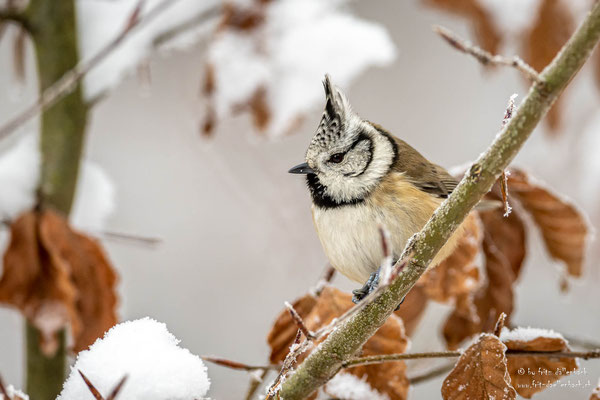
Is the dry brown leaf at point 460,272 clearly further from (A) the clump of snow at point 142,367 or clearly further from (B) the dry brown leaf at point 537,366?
(A) the clump of snow at point 142,367

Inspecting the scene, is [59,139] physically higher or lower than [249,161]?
higher

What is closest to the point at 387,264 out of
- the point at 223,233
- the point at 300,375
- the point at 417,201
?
the point at 300,375

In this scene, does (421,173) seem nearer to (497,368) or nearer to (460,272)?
(460,272)

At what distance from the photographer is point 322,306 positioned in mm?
920

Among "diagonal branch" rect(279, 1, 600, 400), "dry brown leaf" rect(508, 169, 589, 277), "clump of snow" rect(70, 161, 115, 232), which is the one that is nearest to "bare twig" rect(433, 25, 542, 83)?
"diagonal branch" rect(279, 1, 600, 400)

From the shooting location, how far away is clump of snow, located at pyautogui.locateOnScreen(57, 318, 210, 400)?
70 cm

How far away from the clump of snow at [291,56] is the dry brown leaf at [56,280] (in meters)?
0.35

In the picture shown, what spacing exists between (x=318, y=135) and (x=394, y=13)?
3072mm

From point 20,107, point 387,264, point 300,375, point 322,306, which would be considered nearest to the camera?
point 387,264

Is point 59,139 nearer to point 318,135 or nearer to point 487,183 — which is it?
point 318,135

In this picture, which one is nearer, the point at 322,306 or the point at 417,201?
the point at 322,306

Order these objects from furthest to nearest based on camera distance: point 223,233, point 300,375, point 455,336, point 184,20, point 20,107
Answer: point 223,233 < point 20,107 < point 184,20 < point 455,336 < point 300,375

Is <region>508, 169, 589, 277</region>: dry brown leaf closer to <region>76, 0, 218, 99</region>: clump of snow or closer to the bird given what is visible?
the bird

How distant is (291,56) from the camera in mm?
1267
